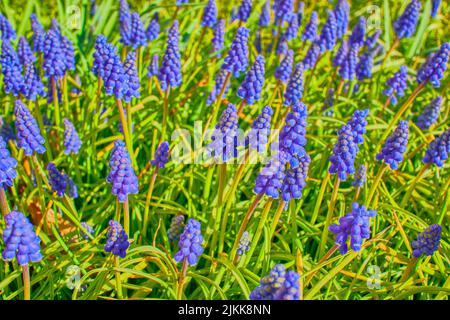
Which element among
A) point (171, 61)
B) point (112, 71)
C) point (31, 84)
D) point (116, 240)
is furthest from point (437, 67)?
point (31, 84)

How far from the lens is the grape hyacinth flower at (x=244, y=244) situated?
151 inches

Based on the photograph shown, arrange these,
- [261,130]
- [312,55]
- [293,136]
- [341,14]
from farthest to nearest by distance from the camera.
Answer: [341,14], [312,55], [261,130], [293,136]

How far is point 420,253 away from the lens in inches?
141

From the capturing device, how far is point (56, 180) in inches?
158

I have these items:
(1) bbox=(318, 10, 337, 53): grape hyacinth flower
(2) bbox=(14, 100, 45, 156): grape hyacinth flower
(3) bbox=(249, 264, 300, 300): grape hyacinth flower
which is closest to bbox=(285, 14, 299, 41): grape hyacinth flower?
(1) bbox=(318, 10, 337, 53): grape hyacinth flower

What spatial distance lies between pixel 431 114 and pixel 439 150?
1510mm

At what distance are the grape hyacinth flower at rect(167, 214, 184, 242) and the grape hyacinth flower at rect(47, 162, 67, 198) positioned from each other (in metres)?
0.90

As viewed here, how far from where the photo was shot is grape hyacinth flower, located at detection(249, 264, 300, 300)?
8.04 feet

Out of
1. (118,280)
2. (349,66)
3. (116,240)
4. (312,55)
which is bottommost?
(118,280)

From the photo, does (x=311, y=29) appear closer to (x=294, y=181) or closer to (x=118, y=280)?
(x=294, y=181)

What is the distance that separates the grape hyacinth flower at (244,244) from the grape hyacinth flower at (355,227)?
2.79ft

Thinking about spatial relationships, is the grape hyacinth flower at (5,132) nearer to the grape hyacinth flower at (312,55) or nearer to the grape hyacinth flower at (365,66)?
the grape hyacinth flower at (312,55)

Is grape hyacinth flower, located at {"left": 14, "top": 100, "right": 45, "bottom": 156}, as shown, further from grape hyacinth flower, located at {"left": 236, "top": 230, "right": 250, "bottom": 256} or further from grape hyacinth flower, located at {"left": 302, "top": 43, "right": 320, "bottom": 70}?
grape hyacinth flower, located at {"left": 302, "top": 43, "right": 320, "bottom": 70}

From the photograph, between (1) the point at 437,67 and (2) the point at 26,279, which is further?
(1) the point at 437,67
